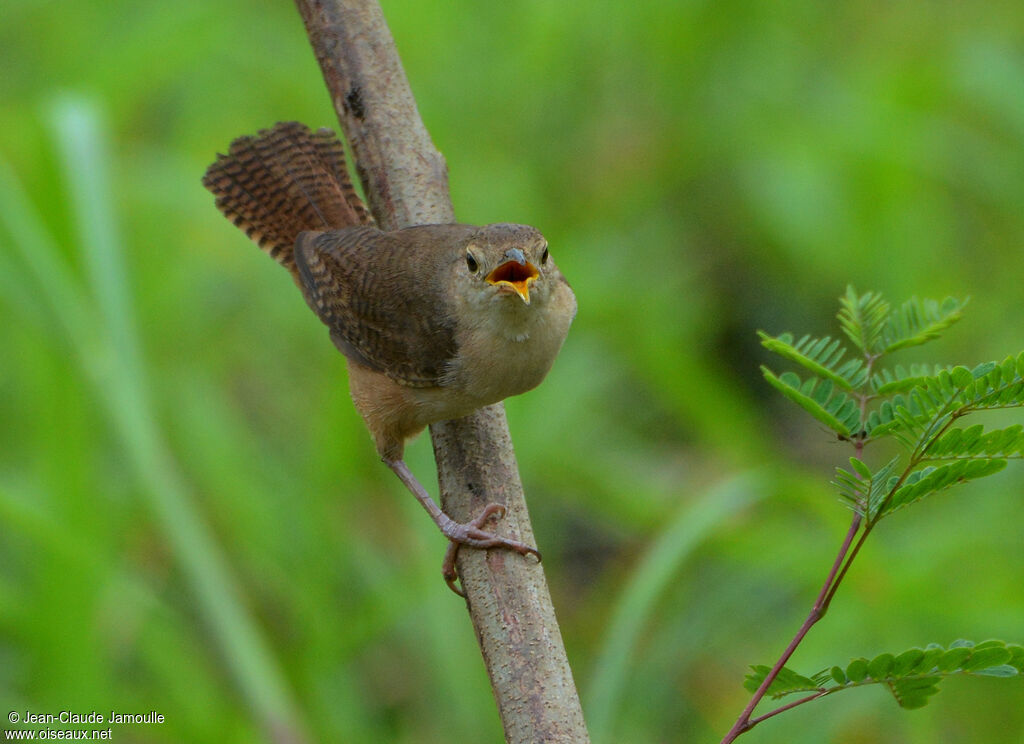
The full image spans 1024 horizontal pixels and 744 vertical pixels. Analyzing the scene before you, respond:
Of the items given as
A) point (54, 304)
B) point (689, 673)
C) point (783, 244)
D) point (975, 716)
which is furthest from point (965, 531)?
point (54, 304)

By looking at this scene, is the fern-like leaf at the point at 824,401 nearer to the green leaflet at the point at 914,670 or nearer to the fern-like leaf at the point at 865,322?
the fern-like leaf at the point at 865,322

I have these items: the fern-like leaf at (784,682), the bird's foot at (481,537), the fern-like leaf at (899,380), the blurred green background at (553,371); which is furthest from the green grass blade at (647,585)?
the fern-like leaf at (899,380)

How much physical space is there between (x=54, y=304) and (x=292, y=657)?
4.51ft

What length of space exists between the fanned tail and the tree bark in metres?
0.59

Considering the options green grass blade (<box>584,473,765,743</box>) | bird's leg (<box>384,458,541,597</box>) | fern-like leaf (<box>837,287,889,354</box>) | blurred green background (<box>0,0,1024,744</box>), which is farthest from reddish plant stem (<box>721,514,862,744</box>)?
blurred green background (<box>0,0,1024,744</box>)

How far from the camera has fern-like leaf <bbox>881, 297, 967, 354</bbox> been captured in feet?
5.60

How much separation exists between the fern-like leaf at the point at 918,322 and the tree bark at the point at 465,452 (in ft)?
2.54

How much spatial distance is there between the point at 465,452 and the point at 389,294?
647 mm

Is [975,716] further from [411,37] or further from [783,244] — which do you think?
[411,37]

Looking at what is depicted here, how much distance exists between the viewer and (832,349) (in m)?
1.73

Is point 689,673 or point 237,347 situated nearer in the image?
point 689,673

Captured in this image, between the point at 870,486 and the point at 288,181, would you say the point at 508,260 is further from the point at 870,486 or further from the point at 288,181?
the point at 870,486

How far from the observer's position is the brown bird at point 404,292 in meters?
2.74

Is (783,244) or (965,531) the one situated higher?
(783,244)
